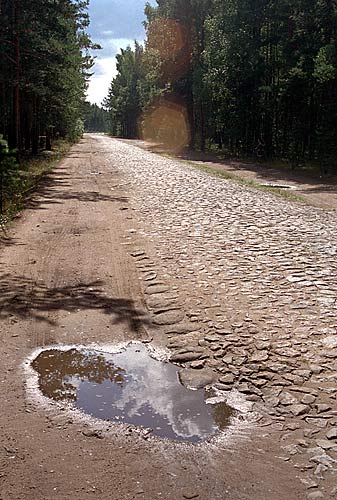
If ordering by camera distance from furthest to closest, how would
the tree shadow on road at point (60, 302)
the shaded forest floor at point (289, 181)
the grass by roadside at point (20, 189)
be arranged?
the shaded forest floor at point (289, 181) < the grass by roadside at point (20, 189) < the tree shadow on road at point (60, 302)

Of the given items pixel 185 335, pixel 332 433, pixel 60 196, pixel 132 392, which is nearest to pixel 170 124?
pixel 60 196

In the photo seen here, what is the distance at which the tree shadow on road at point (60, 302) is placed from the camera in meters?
6.15

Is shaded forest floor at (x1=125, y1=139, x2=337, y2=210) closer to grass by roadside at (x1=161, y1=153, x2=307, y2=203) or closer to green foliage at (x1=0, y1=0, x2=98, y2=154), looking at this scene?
grass by roadside at (x1=161, y1=153, x2=307, y2=203)

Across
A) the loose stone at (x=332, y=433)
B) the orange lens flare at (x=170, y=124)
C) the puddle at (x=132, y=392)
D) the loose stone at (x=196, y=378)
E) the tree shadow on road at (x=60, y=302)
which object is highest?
the orange lens flare at (x=170, y=124)

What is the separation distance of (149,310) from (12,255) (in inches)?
139

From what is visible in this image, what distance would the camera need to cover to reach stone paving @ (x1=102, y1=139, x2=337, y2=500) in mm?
3984

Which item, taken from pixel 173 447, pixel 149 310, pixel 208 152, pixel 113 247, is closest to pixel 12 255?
pixel 113 247

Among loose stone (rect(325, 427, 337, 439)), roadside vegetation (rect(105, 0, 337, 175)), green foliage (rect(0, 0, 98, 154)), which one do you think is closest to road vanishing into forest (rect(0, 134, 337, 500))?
loose stone (rect(325, 427, 337, 439))

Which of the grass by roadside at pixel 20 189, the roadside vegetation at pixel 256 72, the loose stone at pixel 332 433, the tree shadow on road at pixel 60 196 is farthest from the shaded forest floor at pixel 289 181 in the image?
the loose stone at pixel 332 433

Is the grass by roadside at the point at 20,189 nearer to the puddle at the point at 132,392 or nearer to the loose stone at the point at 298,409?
the puddle at the point at 132,392

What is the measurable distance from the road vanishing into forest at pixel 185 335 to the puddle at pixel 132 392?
0.14m

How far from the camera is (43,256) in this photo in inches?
352

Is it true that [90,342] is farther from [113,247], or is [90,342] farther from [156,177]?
[156,177]

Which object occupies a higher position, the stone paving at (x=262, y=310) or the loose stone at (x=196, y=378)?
the stone paving at (x=262, y=310)
